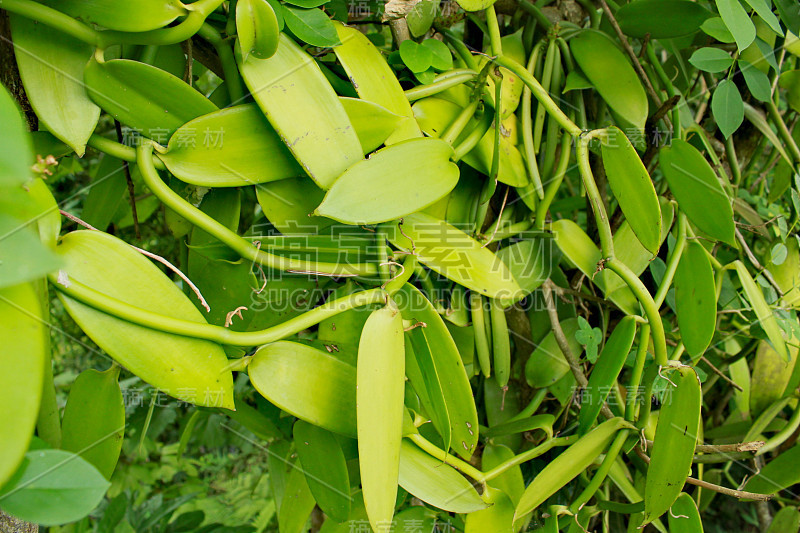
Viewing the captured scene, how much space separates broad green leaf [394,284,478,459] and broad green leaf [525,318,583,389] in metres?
0.15

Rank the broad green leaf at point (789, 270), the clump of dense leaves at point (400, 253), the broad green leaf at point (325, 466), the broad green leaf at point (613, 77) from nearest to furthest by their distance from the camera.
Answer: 1. the clump of dense leaves at point (400, 253)
2. the broad green leaf at point (325, 466)
3. the broad green leaf at point (613, 77)
4. the broad green leaf at point (789, 270)

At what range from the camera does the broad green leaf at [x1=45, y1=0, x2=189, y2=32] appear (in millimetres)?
321

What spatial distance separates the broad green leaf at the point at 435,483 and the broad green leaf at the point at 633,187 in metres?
0.24

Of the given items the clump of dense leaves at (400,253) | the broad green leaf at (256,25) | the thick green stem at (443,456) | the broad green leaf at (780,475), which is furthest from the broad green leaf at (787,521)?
the broad green leaf at (256,25)

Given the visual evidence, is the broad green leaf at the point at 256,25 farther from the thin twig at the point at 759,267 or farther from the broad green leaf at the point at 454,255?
the thin twig at the point at 759,267

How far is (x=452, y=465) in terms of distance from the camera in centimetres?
45

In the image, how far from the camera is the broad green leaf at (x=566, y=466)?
1.48ft

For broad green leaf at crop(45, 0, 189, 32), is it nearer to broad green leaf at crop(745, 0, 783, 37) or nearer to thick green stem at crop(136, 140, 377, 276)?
thick green stem at crop(136, 140, 377, 276)

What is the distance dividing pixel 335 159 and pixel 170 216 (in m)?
0.16

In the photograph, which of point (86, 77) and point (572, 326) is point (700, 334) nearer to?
point (572, 326)

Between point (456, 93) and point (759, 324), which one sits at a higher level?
point (456, 93)

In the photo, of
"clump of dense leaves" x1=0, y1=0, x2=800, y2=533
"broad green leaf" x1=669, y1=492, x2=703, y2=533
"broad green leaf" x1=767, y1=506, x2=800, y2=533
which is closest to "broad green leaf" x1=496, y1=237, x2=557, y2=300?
"clump of dense leaves" x1=0, y1=0, x2=800, y2=533

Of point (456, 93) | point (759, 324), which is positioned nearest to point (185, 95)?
point (456, 93)

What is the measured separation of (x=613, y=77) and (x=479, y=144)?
→ 16 centimetres
